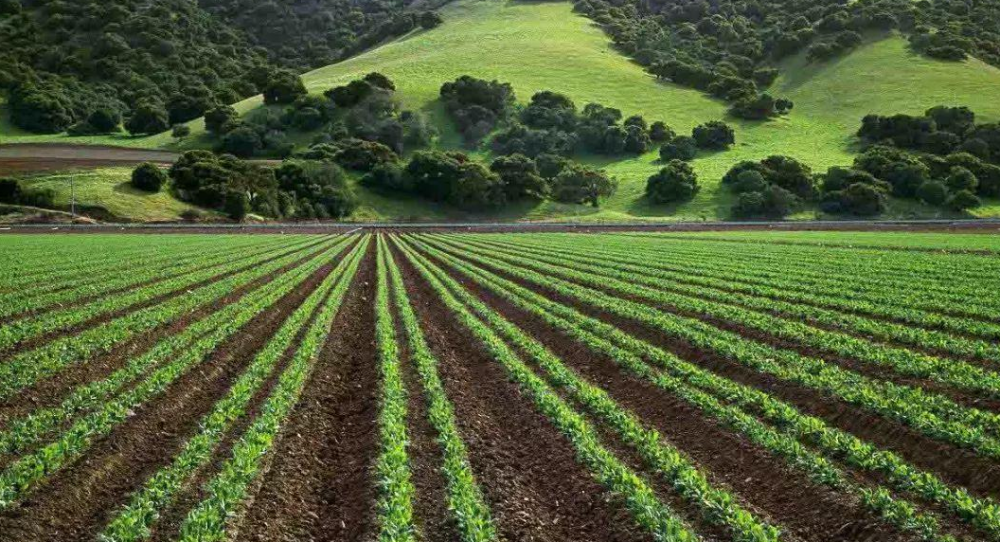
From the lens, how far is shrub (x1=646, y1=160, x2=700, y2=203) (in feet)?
273

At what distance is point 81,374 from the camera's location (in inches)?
572

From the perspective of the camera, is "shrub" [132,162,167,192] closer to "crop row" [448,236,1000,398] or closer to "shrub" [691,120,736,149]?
"crop row" [448,236,1000,398]

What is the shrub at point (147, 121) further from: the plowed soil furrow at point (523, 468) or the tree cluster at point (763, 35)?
the plowed soil furrow at point (523, 468)

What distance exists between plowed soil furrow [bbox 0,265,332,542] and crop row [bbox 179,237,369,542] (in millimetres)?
1179

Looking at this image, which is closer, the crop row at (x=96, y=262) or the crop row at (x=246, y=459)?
the crop row at (x=246, y=459)

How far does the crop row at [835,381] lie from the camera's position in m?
10.6

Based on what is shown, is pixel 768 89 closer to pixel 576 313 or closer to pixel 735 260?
pixel 735 260

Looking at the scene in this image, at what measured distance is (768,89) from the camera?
144375 millimetres

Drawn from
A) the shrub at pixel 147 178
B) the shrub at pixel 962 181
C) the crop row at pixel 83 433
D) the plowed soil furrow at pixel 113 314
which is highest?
the shrub at pixel 962 181

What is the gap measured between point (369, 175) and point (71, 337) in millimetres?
72170

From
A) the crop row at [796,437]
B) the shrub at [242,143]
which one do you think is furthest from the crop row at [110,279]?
the shrub at [242,143]

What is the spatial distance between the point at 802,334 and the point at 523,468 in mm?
10113

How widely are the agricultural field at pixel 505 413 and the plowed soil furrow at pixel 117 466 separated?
0.04 metres

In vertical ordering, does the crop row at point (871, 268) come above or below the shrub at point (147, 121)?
below
